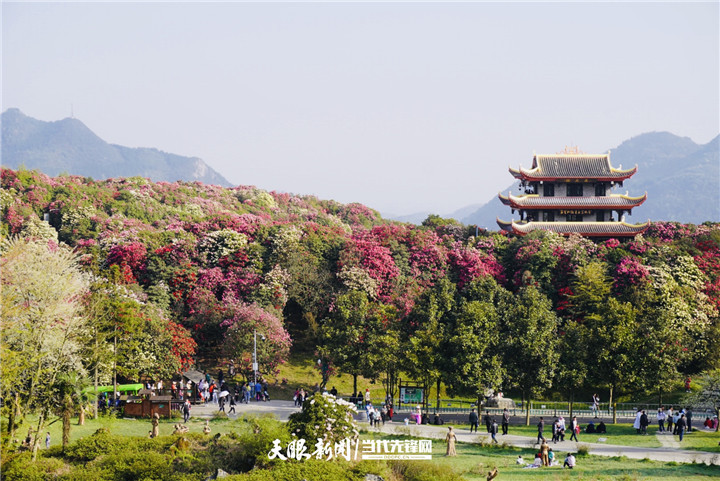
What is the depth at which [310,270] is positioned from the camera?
54094mm

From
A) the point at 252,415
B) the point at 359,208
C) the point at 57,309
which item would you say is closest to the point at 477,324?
the point at 252,415

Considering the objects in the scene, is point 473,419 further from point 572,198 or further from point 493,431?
point 572,198

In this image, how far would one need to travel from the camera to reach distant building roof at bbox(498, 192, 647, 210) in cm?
6000

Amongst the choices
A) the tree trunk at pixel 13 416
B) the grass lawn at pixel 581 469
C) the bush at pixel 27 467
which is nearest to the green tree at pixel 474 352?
the grass lawn at pixel 581 469

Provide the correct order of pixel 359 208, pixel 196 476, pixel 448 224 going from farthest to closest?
pixel 359 208, pixel 448 224, pixel 196 476

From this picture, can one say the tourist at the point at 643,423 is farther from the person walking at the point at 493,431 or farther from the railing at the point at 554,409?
the person walking at the point at 493,431

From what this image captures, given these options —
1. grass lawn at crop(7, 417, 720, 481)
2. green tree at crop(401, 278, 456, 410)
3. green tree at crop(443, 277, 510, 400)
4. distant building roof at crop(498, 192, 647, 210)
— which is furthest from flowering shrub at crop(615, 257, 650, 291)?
grass lawn at crop(7, 417, 720, 481)

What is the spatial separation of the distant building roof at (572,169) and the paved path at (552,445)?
96.4 feet

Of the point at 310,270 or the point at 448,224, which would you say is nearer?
the point at 310,270

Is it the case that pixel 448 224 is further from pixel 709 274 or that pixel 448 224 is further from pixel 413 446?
pixel 413 446

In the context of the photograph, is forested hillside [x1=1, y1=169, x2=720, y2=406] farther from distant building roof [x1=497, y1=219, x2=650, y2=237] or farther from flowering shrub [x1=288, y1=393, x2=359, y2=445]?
flowering shrub [x1=288, y1=393, x2=359, y2=445]

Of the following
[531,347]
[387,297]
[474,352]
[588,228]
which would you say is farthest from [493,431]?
[588,228]

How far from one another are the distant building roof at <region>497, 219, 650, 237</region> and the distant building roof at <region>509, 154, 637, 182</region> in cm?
375

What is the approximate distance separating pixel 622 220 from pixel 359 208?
1548 inches
